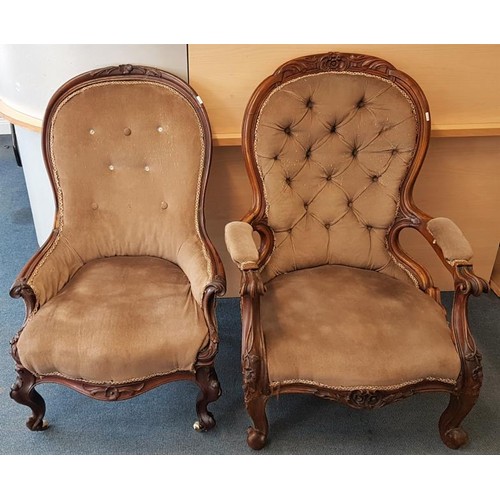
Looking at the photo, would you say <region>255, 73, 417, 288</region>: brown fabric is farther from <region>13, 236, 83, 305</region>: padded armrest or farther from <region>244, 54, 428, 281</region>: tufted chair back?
<region>13, 236, 83, 305</region>: padded armrest

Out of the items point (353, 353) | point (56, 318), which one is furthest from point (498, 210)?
point (56, 318)

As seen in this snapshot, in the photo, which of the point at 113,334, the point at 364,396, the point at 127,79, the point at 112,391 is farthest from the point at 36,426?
the point at 127,79

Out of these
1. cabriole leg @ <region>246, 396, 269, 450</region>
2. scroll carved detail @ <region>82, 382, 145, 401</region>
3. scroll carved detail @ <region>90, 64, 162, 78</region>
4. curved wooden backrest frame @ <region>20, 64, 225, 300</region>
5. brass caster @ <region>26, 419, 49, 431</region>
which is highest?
scroll carved detail @ <region>90, 64, 162, 78</region>

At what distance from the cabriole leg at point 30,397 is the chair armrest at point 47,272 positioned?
0.67ft

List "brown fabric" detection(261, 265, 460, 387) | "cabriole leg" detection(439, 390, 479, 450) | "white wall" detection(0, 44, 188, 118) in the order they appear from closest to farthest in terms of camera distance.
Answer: "brown fabric" detection(261, 265, 460, 387), "cabriole leg" detection(439, 390, 479, 450), "white wall" detection(0, 44, 188, 118)

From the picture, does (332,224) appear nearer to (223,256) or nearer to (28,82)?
(223,256)

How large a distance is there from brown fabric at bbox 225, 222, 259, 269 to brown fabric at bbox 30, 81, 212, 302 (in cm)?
15

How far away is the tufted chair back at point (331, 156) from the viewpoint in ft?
5.39

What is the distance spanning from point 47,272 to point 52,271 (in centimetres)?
2

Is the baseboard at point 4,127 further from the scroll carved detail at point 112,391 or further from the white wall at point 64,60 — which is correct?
the scroll carved detail at point 112,391

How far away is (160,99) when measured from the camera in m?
1.67

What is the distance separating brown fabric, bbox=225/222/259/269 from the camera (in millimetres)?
1407

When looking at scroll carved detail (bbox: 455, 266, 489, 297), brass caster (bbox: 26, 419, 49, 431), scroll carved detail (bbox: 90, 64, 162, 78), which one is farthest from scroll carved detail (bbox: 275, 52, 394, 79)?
brass caster (bbox: 26, 419, 49, 431)

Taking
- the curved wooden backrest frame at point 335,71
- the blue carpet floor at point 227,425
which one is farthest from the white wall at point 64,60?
the blue carpet floor at point 227,425
